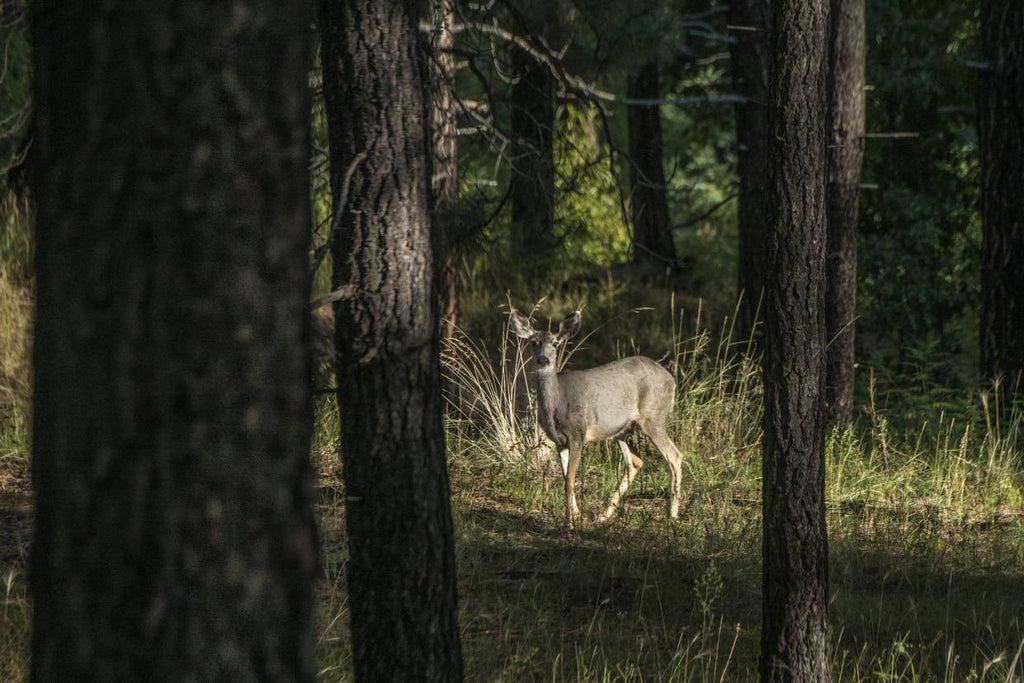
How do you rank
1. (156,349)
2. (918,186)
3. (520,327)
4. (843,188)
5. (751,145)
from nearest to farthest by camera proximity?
(156,349), (520,327), (843,188), (751,145), (918,186)

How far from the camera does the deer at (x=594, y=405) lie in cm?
798

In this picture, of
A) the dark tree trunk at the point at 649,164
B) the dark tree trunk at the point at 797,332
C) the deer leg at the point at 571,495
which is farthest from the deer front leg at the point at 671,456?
the dark tree trunk at the point at 649,164

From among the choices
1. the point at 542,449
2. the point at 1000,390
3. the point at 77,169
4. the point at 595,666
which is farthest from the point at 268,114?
the point at 1000,390

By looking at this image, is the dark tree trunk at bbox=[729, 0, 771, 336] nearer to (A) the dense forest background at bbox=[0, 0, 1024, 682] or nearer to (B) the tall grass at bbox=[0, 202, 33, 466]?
(A) the dense forest background at bbox=[0, 0, 1024, 682]

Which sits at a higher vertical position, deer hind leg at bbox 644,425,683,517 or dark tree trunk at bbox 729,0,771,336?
dark tree trunk at bbox 729,0,771,336

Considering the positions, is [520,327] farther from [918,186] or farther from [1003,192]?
[918,186]

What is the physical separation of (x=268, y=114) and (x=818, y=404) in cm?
315

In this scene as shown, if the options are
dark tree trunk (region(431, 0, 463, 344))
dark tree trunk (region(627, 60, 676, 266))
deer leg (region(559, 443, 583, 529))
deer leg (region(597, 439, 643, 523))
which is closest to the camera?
deer leg (region(559, 443, 583, 529))

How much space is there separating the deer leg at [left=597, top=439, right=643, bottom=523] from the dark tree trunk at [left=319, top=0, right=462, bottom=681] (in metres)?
3.62

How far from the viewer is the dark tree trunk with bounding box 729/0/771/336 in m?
12.6

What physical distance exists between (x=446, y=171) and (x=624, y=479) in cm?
306

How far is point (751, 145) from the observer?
42.8 ft

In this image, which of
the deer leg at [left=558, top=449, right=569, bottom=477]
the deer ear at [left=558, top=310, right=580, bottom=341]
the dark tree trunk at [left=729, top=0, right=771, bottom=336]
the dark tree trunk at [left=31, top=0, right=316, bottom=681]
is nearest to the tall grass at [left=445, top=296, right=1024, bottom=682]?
the deer leg at [left=558, top=449, right=569, bottom=477]

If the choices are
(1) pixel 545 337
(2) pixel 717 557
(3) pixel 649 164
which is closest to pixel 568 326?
(1) pixel 545 337
